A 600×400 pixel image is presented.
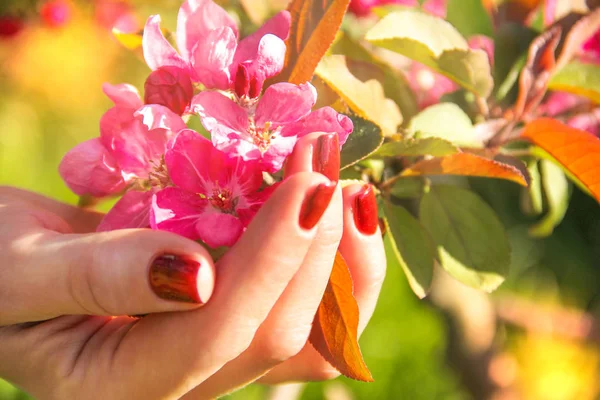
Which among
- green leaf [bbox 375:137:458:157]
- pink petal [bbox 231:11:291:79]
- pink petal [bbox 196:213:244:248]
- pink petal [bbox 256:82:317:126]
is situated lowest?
green leaf [bbox 375:137:458:157]

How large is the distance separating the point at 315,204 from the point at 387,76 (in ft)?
0.77

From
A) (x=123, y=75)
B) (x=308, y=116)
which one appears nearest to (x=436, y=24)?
(x=308, y=116)

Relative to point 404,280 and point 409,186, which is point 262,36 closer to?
point 409,186

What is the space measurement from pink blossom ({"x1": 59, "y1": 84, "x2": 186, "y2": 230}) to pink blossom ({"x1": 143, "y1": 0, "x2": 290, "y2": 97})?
33 mm

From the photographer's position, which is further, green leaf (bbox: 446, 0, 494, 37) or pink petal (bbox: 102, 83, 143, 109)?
green leaf (bbox: 446, 0, 494, 37)

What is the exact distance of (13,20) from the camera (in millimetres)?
974

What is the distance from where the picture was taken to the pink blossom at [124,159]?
355mm

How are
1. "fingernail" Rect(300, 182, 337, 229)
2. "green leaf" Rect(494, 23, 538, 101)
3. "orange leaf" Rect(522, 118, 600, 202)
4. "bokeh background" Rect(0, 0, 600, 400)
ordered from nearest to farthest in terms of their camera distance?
"fingernail" Rect(300, 182, 337, 229)
"orange leaf" Rect(522, 118, 600, 202)
"green leaf" Rect(494, 23, 538, 101)
"bokeh background" Rect(0, 0, 600, 400)

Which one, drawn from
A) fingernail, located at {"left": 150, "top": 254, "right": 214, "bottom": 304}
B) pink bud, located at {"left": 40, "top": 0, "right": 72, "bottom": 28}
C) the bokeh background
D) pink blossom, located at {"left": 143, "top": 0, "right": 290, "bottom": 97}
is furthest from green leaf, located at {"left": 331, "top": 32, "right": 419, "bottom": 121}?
the bokeh background

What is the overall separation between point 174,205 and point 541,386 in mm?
1777

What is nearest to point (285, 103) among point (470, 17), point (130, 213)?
point (130, 213)

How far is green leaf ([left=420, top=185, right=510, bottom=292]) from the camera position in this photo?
1.47ft

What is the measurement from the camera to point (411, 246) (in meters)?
0.44

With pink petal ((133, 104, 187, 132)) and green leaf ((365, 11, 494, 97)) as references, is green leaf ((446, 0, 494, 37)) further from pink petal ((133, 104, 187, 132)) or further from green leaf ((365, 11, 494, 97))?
pink petal ((133, 104, 187, 132))
